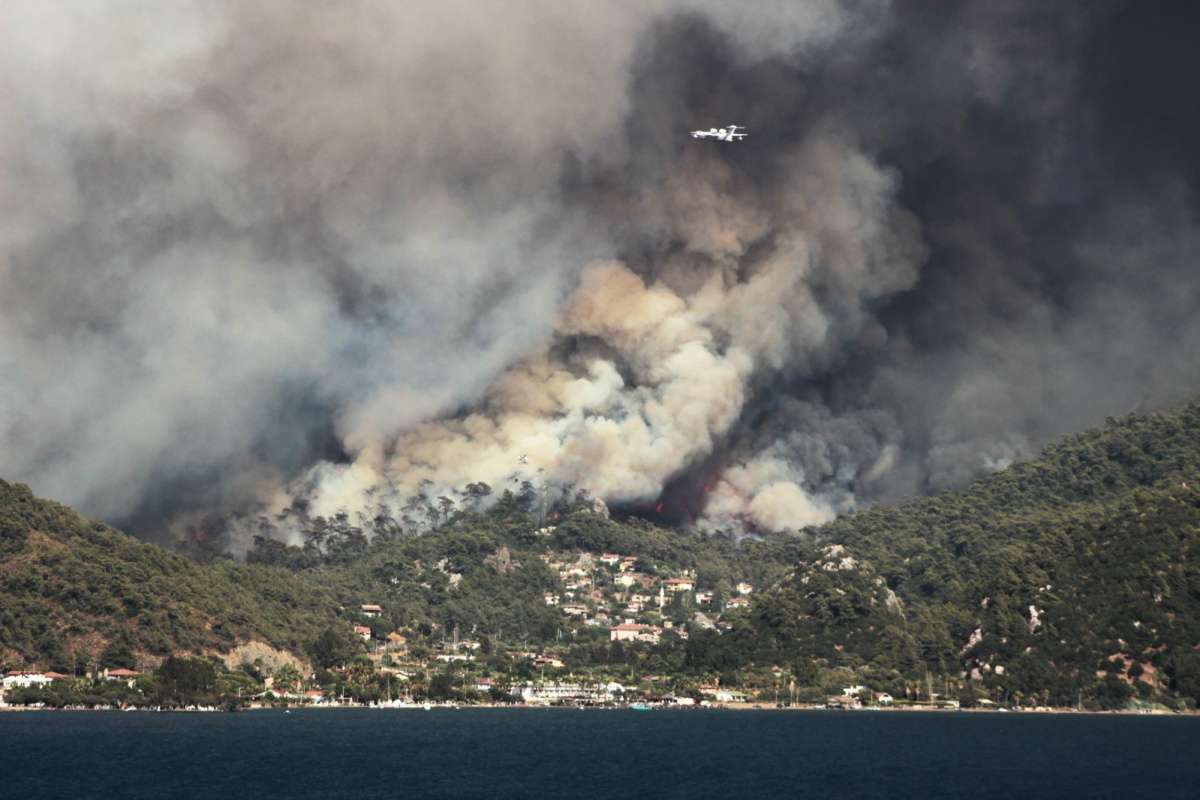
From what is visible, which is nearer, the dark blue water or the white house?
the dark blue water

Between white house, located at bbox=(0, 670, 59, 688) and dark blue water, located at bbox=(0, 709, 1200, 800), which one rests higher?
white house, located at bbox=(0, 670, 59, 688)

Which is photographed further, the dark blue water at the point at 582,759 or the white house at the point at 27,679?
the white house at the point at 27,679

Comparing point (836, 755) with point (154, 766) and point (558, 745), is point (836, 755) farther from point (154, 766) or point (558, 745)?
point (154, 766)

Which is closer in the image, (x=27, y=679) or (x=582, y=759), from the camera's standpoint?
(x=582, y=759)

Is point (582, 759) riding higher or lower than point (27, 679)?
lower

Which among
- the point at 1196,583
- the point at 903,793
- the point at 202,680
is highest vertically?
the point at 1196,583

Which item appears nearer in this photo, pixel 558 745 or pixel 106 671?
pixel 558 745

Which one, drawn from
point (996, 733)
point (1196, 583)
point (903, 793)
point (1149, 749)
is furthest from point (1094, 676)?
point (903, 793)

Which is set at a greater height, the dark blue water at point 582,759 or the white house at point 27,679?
the white house at point 27,679
